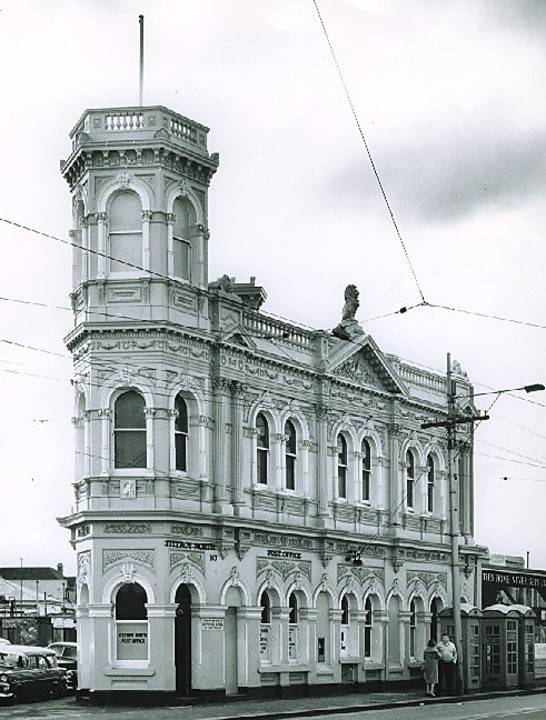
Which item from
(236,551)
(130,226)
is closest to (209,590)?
(236,551)

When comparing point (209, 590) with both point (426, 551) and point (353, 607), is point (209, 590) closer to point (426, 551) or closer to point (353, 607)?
point (353, 607)

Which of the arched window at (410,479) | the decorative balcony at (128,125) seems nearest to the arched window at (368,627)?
the arched window at (410,479)

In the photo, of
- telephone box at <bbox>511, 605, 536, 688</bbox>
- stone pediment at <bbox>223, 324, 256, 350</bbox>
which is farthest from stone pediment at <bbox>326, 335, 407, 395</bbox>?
telephone box at <bbox>511, 605, 536, 688</bbox>

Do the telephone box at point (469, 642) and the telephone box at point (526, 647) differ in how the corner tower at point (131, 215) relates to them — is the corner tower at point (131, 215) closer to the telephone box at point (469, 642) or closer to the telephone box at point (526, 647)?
the telephone box at point (469, 642)

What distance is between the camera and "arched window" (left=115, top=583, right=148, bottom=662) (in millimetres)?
33406

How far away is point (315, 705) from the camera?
3425 cm

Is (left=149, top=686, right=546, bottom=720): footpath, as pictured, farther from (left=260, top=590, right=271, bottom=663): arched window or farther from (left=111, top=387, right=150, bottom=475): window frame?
(left=111, top=387, right=150, bottom=475): window frame

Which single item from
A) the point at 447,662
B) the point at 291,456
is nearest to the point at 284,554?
the point at 291,456

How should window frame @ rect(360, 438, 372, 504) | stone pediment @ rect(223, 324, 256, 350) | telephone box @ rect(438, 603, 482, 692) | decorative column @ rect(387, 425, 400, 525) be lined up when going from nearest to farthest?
stone pediment @ rect(223, 324, 256, 350)
telephone box @ rect(438, 603, 482, 692)
window frame @ rect(360, 438, 372, 504)
decorative column @ rect(387, 425, 400, 525)

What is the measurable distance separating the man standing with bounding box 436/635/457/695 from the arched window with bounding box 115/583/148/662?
344 inches

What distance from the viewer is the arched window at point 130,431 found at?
34156 millimetres

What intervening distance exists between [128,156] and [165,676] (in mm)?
12145

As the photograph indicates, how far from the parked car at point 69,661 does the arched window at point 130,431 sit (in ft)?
24.3

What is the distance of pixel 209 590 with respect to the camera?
3488cm
